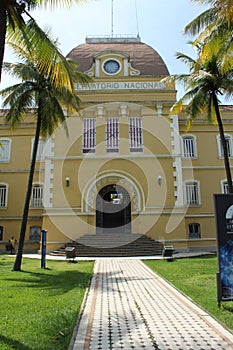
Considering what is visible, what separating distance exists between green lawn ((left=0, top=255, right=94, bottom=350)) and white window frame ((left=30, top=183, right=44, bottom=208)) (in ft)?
39.0

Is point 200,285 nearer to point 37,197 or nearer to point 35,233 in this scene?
point 35,233

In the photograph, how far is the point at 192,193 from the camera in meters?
22.5

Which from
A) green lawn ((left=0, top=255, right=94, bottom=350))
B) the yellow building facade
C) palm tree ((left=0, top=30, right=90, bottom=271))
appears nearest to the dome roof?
the yellow building facade

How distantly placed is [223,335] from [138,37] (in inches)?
1057

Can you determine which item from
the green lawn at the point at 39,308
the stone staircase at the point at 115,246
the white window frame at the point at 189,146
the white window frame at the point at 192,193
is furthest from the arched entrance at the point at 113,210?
the green lawn at the point at 39,308

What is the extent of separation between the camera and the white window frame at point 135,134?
20.9 m

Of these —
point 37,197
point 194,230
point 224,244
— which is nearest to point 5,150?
point 37,197

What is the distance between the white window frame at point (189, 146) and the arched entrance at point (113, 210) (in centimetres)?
586

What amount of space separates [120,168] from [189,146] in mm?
6410

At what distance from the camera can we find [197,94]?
14984mm

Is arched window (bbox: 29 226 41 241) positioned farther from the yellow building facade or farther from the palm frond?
the palm frond

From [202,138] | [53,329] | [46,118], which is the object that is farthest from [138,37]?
[53,329]

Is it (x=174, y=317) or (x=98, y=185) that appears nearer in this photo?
(x=174, y=317)

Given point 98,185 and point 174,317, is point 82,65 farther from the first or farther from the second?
point 174,317
